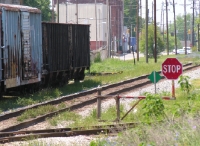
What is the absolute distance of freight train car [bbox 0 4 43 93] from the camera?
19.1 meters

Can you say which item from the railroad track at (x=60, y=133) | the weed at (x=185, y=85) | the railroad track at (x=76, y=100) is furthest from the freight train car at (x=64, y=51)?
the railroad track at (x=60, y=133)

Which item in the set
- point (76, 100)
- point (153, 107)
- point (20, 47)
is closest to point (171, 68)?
point (153, 107)

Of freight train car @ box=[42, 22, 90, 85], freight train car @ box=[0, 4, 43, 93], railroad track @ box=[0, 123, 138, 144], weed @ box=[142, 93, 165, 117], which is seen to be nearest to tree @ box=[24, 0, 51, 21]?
freight train car @ box=[42, 22, 90, 85]

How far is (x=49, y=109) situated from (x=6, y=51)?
3045mm

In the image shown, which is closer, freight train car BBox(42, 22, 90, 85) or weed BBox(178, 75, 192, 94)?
weed BBox(178, 75, 192, 94)

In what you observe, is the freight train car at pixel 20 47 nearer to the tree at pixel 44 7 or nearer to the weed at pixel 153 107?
the weed at pixel 153 107

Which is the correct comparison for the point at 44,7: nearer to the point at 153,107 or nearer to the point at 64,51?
the point at 64,51

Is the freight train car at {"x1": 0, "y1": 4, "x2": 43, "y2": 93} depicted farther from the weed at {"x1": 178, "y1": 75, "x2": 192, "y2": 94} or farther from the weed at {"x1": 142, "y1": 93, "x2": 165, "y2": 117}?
the weed at {"x1": 142, "y1": 93, "x2": 165, "y2": 117}

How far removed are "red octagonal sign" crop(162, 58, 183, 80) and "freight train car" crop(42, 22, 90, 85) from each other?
7.44 metres

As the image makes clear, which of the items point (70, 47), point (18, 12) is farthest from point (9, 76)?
point (70, 47)

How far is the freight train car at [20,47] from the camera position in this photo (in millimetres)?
19109

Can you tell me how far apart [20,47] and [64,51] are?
5381mm

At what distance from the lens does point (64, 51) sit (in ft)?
84.7

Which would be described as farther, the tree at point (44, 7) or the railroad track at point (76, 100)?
the tree at point (44, 7)
